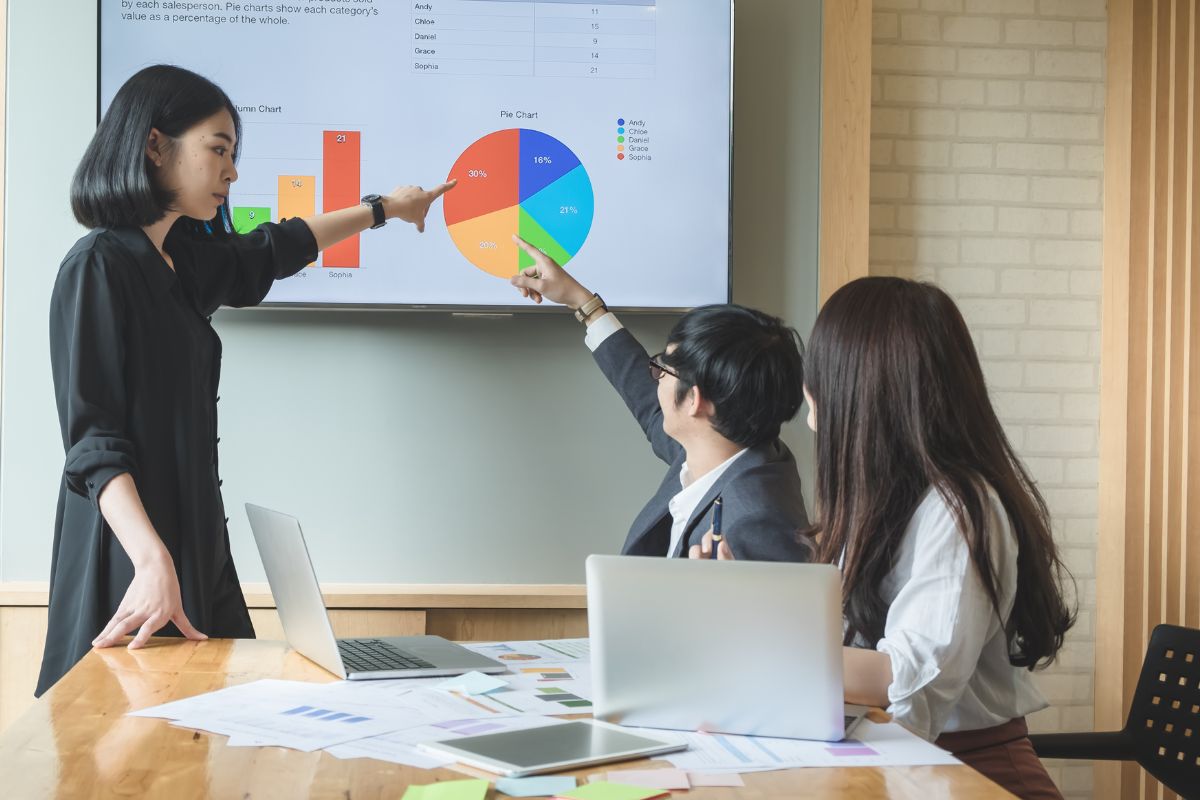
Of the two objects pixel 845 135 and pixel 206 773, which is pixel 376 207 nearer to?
pixel 845 135

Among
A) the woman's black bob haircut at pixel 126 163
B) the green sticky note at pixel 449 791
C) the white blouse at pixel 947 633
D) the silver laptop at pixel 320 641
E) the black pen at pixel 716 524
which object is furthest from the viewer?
the woman's black bob haircut at pixel 126 163

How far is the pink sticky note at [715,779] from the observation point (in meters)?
1.06

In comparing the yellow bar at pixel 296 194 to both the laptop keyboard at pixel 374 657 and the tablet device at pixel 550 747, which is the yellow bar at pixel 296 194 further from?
the tablet device at pixel 550 747

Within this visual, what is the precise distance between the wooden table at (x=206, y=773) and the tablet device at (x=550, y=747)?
0.03 m

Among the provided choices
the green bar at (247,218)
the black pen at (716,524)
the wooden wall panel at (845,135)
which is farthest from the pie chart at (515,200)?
the black pen at (716,524)

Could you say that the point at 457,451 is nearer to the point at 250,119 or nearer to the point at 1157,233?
the point at 250,119

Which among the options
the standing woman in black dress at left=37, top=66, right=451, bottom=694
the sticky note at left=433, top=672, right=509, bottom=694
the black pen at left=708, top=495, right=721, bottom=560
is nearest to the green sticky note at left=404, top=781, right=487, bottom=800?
the sticky note at left=433, top=672, right=509, bottom=694

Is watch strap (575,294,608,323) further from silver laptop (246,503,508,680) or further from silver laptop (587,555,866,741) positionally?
silver laptop (587,555,866,741)

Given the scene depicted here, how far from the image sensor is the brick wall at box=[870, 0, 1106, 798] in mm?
3002

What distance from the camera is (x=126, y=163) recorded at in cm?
190

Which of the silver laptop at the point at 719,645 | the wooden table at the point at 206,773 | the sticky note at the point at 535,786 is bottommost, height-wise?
the wooden table at the point at 206,773

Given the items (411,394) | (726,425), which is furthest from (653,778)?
(411,394)

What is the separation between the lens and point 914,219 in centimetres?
300

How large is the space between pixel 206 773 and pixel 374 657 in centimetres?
55
